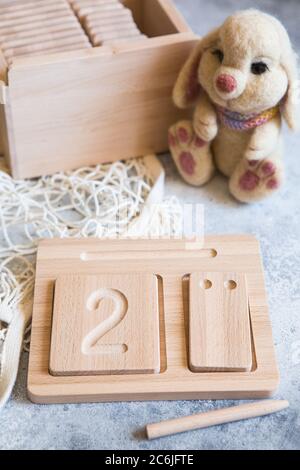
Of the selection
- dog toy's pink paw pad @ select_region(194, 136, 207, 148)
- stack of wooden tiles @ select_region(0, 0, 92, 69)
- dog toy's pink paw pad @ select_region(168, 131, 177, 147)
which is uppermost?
stack of wooden tiles @ select_region(0, 0, 92, 69)

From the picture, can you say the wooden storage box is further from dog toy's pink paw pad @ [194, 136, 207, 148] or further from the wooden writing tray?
the wooden writing tray

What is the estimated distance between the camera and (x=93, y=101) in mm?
1157

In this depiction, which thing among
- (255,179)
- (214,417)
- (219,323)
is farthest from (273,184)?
(214,417)

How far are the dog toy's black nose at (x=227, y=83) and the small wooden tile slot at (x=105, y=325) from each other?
283mm

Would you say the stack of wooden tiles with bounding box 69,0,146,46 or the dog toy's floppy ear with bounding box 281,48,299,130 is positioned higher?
the stack of wooden tiles with bounding box 69,0,146,46

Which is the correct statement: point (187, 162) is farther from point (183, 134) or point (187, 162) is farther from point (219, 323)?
point (219, 323)

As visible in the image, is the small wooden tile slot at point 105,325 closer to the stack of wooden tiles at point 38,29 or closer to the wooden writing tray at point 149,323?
the wooden writing tray at point 149,323

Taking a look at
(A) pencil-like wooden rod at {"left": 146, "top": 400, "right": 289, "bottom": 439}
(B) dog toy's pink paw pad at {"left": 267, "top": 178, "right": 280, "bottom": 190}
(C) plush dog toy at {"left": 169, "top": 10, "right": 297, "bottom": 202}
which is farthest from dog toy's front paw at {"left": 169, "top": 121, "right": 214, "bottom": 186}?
(A) pencil-like wooden rod at {"left": 146, "top": 400, "right": 289, "bottom": 439}

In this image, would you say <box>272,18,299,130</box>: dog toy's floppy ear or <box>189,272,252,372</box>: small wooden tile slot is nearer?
<box>189,272,252,372</box>: small wooden tile slot

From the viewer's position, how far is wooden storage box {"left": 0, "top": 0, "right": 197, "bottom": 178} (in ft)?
3.62

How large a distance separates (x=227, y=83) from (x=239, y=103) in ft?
0.13

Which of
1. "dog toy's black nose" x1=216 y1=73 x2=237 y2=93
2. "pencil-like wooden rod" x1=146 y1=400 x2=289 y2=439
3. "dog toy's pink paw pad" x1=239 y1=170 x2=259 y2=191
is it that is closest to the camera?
"pencil-like wooden rod" x1=146 y1=400 x2=289 y2=439

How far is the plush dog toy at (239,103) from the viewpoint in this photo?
106 cm

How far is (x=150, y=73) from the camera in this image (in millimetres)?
1161
